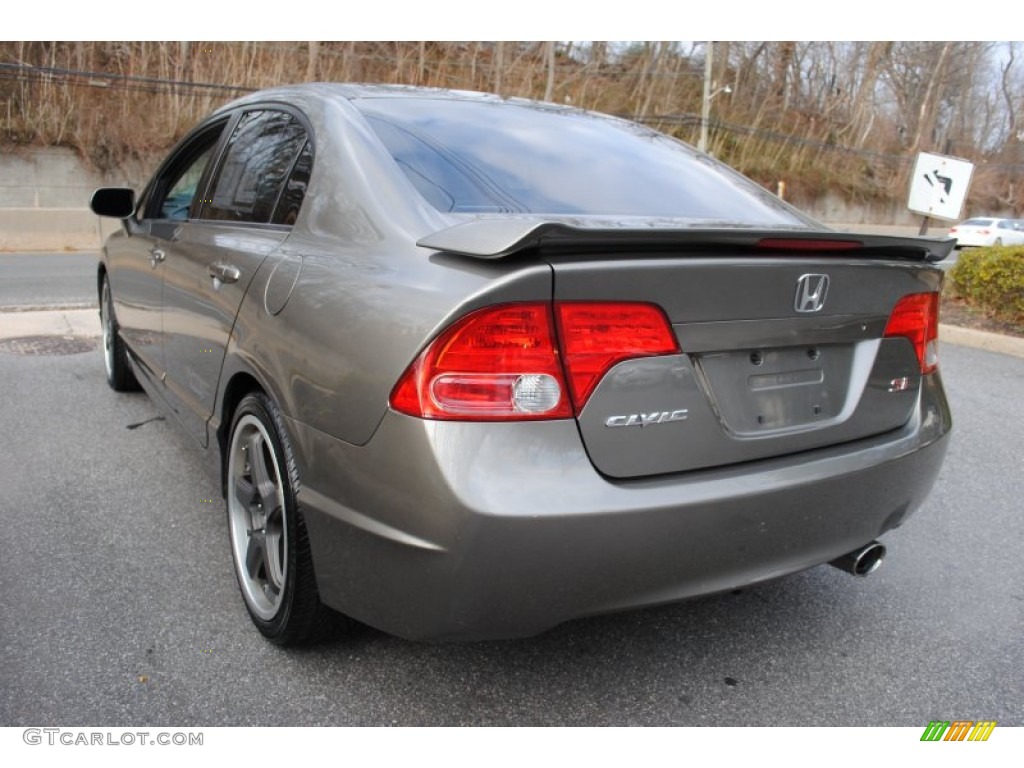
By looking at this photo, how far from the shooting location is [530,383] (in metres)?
1.74

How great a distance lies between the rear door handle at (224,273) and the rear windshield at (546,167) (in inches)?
25.4

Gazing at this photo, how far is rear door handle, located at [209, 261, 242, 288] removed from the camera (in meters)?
2.59

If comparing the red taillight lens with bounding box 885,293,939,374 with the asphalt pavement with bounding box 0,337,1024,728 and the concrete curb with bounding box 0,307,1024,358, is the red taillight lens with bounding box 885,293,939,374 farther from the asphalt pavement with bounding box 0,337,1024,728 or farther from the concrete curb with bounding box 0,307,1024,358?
the concrete curb with bounding box 0,307,1024,358

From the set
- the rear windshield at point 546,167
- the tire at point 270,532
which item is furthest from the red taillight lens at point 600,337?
the tire at point 270,532

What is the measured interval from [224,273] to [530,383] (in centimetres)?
142

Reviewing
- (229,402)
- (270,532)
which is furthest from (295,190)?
(270,532)

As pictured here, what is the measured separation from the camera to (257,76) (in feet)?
72.7

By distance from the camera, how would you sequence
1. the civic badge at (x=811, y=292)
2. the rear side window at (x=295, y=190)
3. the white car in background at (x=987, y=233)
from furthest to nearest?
the white car in background at (x=987, y=233)
the rear side window at (x=295, y=190)
the civic badge at (x=811, y=292)

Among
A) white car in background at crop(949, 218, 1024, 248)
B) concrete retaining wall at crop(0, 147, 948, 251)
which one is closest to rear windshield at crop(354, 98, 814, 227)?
concrete retaining wall at crop(0, 147, 948, 251)

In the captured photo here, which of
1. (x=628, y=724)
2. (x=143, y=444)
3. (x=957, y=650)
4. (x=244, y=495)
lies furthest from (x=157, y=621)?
(x=957, y=650)

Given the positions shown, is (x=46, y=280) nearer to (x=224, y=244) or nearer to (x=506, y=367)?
(x=224, y=244)

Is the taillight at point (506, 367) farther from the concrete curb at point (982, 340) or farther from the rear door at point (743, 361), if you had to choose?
the concrete curb at point (982, 340)

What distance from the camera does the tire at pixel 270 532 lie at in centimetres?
217

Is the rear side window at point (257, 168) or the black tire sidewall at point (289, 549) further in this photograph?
the rear side window at point (257, 168)
